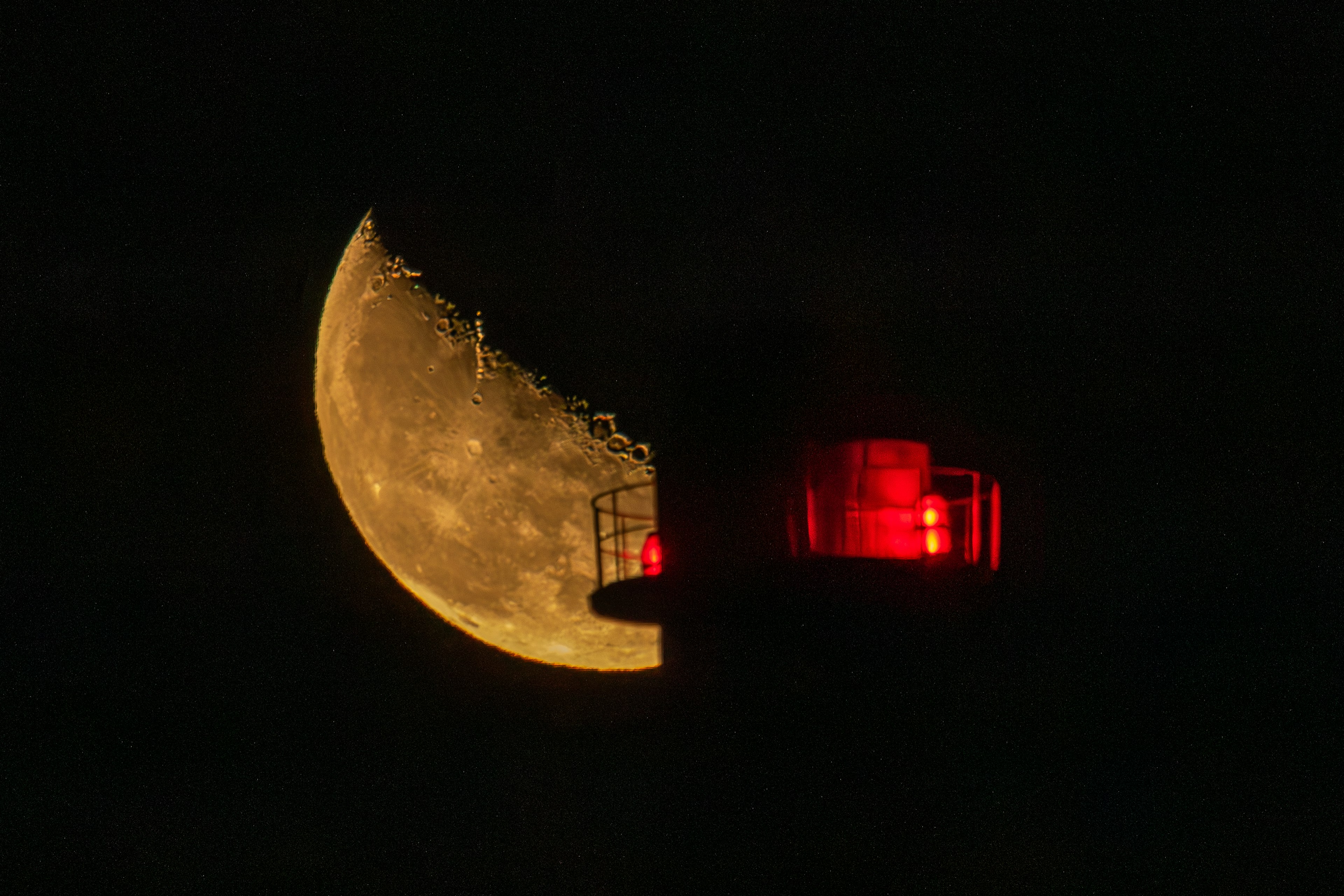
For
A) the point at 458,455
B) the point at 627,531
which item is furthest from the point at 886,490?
the point at 458,455

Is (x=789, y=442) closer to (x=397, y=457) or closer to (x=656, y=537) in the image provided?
(x=656, y=537)

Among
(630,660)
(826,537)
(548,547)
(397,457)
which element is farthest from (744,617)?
(397,457)

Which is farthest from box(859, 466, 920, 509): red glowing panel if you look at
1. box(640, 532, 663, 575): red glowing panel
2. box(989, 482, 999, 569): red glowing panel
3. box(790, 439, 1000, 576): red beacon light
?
box(640, 532, 663, 575): red glowing panel

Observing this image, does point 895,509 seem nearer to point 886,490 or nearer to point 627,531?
point 886,490

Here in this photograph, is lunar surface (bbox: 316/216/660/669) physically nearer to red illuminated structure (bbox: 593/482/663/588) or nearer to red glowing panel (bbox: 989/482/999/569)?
red illuminated structure (bbox: 593/482/663/588)

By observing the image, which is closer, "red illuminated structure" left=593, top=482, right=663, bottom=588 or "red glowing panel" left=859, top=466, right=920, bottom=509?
"red glowing panel" left=859, top=466, right=920, bottom=509

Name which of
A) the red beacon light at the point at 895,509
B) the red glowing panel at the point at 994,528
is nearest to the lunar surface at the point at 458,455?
the red beacon light at the point at 895,509
